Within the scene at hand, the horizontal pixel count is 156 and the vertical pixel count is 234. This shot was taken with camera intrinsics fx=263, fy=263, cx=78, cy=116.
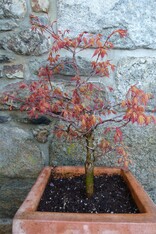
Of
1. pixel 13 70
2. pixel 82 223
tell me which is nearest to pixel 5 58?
pixel 13 70

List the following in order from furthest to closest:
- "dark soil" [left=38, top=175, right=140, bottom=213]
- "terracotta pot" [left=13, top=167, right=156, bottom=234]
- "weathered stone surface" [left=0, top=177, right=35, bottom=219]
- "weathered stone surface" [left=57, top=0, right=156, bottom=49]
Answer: "weathered stone surface" [left=0, top=177, right=35, bottom=219]
"weathered stone surface" [left=57, top=0, right=156, bottom=49]
"dark soil" [left=38, top=175, right=140, bottom=213]
"terracotta pot" [left=13, top=167, right=156, bottom=234]

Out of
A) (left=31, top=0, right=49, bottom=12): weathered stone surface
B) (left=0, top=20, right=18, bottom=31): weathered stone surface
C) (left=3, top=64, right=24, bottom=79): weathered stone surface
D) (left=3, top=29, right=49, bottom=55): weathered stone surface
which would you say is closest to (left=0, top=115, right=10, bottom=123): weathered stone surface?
(left=3, top=64, right=24, bottom=79): weathered stone surface

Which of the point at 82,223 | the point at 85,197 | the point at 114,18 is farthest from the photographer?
the point at 114,18

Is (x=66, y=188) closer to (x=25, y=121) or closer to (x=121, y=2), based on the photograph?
(x=25, y=121)

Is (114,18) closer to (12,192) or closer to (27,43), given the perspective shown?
(27,43)

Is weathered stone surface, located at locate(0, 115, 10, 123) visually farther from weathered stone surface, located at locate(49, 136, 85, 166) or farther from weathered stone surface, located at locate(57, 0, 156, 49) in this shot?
weathered stone surface, located at locate(57, 0, 156, 49)

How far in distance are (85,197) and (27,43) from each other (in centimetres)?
80

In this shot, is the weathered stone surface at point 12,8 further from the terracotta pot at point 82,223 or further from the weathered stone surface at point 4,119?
the terracotta pot at point 82,223

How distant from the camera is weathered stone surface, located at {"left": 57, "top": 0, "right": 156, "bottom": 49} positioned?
1297 mm

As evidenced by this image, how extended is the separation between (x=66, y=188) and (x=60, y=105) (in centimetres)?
36

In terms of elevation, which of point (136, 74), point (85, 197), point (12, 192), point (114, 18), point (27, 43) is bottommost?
point (12, 192)

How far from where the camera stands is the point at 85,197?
1.05m

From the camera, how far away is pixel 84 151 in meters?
1.36

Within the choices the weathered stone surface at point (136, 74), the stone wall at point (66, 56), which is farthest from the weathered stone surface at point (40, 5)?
the weathered stone surface at point (136, 74)
